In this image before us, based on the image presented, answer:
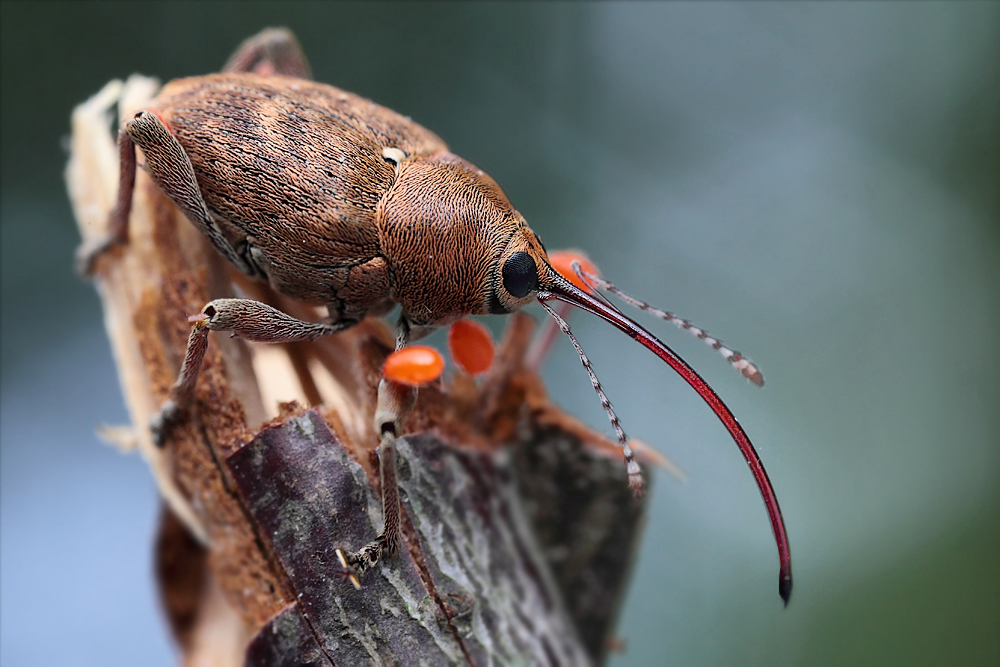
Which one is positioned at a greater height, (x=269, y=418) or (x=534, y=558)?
(x=269, y=418)

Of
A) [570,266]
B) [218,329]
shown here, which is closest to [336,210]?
[218,329]

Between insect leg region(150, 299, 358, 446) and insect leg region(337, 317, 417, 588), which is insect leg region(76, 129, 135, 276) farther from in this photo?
insect leg region(337, 317, 417, 588)

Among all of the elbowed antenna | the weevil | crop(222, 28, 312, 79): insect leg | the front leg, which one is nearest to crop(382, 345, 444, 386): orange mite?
the weevil

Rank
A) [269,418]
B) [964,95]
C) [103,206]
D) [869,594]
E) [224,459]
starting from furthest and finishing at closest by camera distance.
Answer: [964,95]
[869,594]
[103,206]
[269,418]
[224,459]

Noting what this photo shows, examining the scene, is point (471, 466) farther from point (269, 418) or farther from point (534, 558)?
point (269, 418)

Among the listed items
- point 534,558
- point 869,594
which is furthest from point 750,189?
point 534,558

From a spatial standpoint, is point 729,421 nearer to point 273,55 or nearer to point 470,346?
point 470,346
